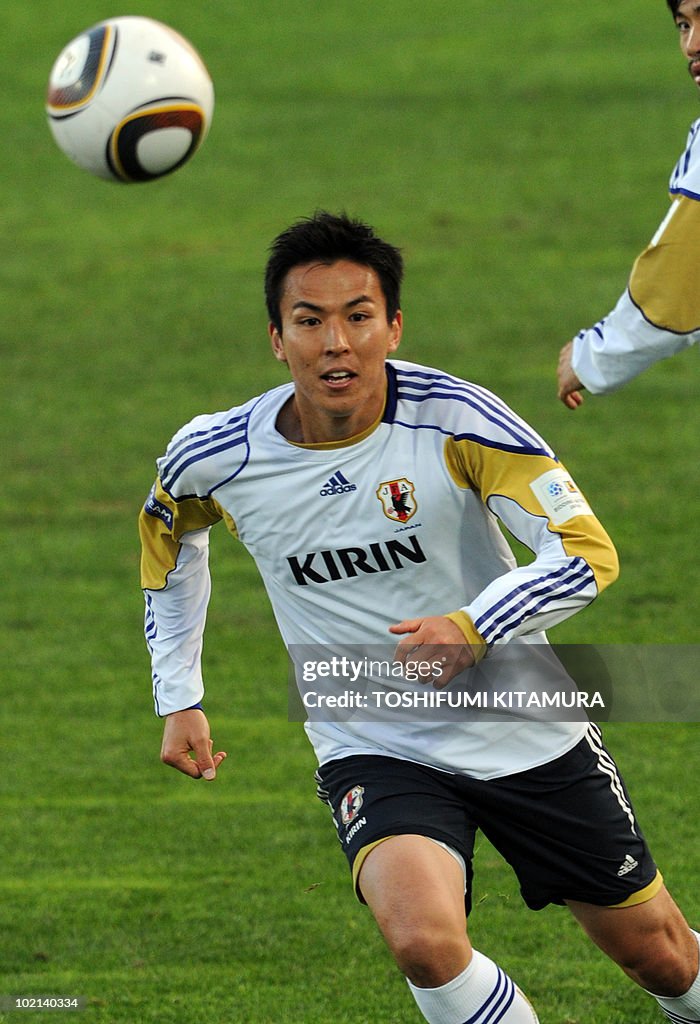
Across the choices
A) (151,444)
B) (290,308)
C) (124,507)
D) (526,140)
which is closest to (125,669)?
(124,507)

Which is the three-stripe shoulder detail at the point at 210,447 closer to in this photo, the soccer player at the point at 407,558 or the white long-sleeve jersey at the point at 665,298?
the soccer player at the point at 407,558

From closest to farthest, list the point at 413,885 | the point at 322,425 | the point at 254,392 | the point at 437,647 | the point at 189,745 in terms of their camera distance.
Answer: the point at 437,647 → the point at 413,885 → the point at 322,425 → the point at 189,745 → the point at 254,392

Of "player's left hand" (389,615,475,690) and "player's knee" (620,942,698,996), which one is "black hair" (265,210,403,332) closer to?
"player's left hand" (389,615,475,690)

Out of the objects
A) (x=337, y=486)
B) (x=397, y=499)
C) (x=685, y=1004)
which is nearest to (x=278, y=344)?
(x=337, y=486)

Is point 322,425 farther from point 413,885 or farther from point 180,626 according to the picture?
point 413,885

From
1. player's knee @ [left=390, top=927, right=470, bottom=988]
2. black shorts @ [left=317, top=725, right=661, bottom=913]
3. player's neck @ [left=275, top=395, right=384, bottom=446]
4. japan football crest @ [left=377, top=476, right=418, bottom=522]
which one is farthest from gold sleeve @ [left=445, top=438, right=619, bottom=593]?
player's knee @ [left=390, top=927, right=470, bottom=988]

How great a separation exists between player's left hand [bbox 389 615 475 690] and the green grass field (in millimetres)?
2006

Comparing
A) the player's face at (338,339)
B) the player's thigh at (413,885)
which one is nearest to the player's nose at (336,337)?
the player's face at (338,339)

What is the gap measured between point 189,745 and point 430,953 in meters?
1.17

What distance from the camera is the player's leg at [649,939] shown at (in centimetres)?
486

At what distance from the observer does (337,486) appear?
4875mm

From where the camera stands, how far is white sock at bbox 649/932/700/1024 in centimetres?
502

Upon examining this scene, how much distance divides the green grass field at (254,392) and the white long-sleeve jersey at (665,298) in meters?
2.37

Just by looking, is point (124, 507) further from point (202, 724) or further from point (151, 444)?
point (202, 724)
